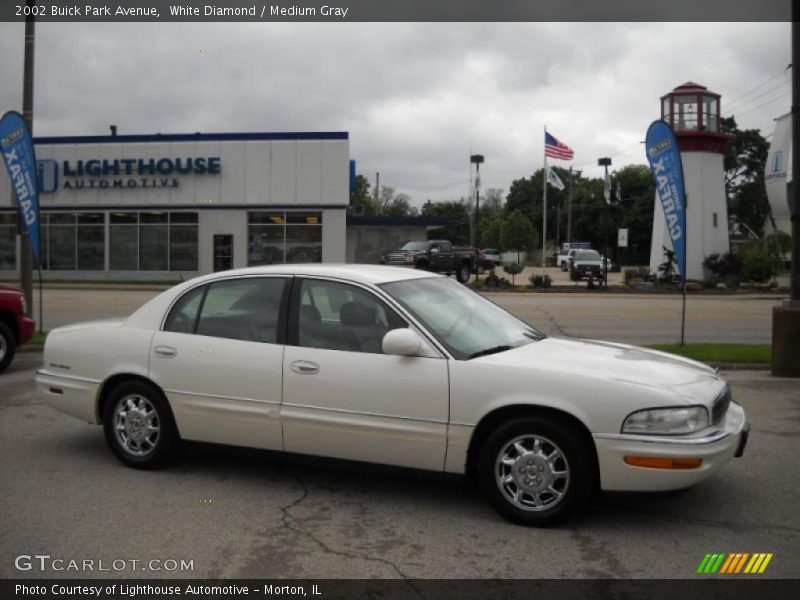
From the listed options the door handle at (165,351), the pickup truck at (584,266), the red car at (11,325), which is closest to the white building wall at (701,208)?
the pickup truck at (584,266)

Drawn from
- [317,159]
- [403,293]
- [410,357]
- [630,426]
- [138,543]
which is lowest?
[138,543]

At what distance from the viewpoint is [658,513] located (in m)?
5.28

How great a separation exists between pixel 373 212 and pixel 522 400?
8655 centimetres

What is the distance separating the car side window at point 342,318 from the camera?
548 centimetres

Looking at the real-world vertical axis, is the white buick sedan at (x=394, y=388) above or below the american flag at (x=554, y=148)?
below

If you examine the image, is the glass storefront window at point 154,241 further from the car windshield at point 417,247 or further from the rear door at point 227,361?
the rear door at point 227,361

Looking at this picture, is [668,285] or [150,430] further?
[668,285]

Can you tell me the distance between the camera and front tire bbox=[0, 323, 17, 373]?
10.7 meters

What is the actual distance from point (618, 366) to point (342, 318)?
1.84 meters

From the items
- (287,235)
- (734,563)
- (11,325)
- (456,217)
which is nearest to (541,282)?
(287,235)

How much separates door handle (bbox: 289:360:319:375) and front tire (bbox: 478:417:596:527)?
125cm

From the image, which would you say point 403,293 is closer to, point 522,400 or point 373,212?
point 522,400

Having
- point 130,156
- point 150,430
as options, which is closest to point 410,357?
point 150,430

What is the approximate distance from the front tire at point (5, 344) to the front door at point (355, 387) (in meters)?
6.56
